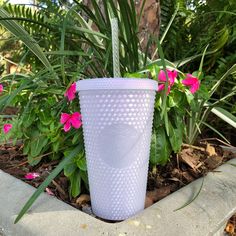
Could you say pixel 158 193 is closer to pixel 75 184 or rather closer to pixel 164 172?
pixel 164 172

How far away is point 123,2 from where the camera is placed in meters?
0.88

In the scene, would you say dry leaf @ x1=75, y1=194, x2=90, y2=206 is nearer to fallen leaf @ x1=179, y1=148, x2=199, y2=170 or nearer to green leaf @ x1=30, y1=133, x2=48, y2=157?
green leaf @ x1=30, y1=133, x2=48, y2=157

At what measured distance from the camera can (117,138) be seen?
2.65 ft

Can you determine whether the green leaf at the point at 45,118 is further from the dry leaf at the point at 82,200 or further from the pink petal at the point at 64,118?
the dry leaf at the point at 82,200

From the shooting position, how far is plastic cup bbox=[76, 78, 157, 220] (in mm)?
792

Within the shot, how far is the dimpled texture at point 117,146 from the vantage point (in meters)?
0.80

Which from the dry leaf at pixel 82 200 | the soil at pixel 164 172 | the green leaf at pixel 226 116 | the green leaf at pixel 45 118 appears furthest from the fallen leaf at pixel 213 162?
the green leaf at pixel 45 118

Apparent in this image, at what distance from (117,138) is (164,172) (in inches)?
19.7

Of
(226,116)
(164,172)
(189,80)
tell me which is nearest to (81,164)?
(164,172)

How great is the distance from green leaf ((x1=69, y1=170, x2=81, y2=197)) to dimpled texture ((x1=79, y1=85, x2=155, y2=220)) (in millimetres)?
131

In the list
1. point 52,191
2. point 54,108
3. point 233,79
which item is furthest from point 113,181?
point 233,79

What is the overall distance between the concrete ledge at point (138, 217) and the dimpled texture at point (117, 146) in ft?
0.27

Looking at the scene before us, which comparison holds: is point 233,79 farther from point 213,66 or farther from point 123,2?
point 123,2

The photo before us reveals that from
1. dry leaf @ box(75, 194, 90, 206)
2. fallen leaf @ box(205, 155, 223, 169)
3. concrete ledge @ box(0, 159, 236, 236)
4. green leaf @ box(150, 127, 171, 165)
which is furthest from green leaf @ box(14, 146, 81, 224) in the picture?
fallen leaf @ box(205, 155, 223, 169)
